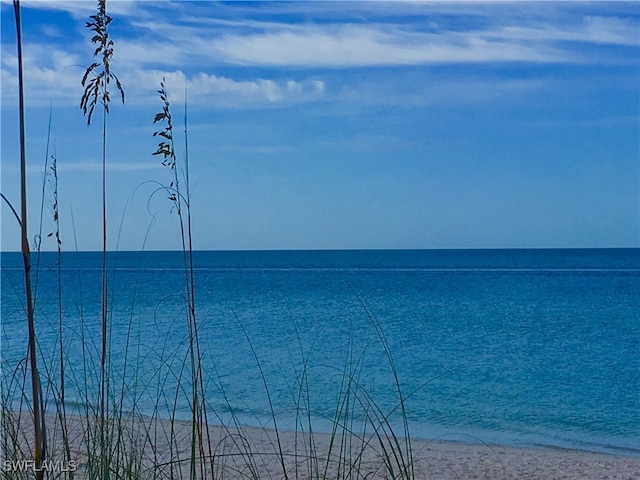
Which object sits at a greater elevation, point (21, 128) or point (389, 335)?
point (21, 128)

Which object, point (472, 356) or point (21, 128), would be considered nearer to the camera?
point (21, 128)

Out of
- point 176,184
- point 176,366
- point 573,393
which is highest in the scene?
point 176,184

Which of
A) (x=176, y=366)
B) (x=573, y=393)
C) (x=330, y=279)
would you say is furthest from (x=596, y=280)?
(x=176, y=366)

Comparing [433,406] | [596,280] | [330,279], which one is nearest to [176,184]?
[433,406]

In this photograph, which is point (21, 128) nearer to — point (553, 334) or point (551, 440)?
point (551, 440)

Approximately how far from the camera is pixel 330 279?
50469mm

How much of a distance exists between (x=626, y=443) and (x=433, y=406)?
2.90 meters

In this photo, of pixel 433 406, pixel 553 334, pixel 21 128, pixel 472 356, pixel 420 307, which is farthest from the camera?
pixel 420 307

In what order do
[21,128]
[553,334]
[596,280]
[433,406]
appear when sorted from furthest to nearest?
[596,280] < [553,334] < [433,406] < [21,128]

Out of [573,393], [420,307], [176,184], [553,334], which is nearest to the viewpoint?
[176,184]

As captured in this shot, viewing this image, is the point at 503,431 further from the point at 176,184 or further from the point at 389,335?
the point at 389,335

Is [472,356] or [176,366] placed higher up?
[176,366]

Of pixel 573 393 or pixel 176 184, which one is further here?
pixel 573 393

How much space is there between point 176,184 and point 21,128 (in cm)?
68
